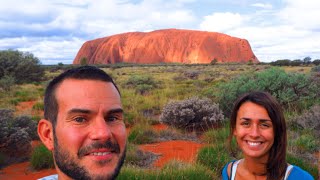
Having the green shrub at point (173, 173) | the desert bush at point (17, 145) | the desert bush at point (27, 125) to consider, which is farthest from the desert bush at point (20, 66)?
the green shrub at point (173, 173)

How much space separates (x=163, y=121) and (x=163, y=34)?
127m

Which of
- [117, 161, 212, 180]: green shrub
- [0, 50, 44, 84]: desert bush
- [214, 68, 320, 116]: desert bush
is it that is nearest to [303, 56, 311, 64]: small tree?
[0, 50, 44, 84]: desert bush

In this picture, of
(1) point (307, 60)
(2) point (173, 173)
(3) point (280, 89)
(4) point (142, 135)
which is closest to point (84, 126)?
(2) point (173, 173)

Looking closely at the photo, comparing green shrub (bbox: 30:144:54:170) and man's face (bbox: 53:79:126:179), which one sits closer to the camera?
man's face (bbox: 53:79:126:179)

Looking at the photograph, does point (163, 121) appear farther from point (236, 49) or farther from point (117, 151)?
point (236, 49)

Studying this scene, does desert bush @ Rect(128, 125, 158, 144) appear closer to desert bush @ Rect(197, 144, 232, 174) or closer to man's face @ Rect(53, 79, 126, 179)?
desert bush @ Rect(197, 144, 232, 174)

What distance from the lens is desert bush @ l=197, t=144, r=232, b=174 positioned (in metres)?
5.27

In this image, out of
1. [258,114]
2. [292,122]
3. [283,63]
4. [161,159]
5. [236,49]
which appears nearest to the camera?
[258,114]

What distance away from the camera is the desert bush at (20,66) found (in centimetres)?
2227

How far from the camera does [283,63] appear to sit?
56.3m

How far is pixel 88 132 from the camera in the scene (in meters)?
1.62

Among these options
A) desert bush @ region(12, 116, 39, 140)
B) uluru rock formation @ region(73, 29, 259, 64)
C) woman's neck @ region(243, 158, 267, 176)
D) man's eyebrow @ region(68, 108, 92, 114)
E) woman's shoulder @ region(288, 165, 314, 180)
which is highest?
uluru rock formation @ region(73, 29, 259, 64)

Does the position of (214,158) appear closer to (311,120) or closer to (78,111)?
(311,120)

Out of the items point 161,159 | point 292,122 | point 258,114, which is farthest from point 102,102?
point 292,122
